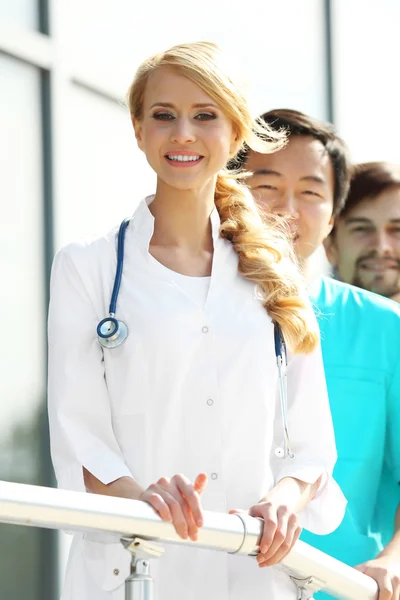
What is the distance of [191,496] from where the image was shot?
6.54 ft

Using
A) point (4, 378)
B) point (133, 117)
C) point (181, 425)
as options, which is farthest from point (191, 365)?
point (4, 378)

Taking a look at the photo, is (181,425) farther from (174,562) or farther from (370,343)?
(370,343)

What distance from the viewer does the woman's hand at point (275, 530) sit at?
2139mm

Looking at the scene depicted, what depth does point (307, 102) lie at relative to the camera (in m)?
6.01

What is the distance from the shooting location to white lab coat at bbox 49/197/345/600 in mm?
2299

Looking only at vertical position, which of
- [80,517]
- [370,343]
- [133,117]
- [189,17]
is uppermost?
[189,17]

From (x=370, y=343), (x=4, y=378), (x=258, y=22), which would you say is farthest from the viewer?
(x=258, y=22)

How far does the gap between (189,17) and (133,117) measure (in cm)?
264

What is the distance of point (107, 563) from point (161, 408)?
0.96 ft

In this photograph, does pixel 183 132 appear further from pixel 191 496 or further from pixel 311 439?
pixel 191 496

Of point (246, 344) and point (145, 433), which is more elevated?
point (246, 344)

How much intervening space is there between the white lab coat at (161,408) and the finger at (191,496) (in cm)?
24

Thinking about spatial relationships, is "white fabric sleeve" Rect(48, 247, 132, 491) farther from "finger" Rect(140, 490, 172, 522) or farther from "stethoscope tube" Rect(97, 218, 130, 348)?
"finger" Rect(140, 490, 172, 522)

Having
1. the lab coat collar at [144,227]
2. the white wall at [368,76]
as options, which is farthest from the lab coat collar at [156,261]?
the white wall at [368,76]
